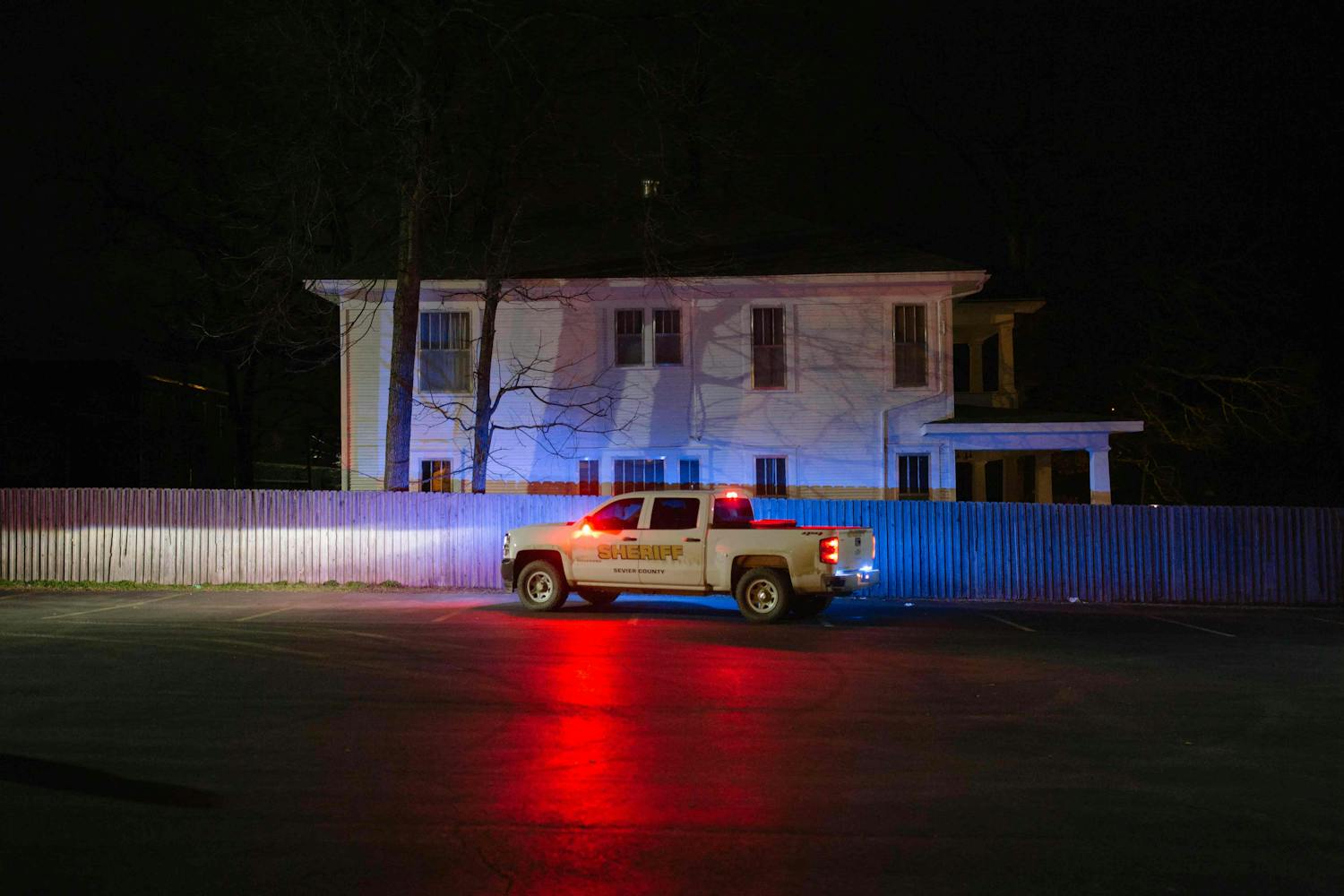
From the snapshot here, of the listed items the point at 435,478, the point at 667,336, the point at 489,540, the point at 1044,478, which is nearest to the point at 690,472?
the point at 667,336

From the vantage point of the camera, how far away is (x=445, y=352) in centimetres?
2519

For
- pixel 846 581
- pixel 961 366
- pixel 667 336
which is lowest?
pixel 846 581

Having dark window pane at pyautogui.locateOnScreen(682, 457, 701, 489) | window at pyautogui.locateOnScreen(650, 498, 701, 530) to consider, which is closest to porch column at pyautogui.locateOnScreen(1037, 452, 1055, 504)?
dark window pane at pyautogui.locateOnScreen(682, 457, 701, 489)

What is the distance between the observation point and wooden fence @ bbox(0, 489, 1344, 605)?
20.2 metres

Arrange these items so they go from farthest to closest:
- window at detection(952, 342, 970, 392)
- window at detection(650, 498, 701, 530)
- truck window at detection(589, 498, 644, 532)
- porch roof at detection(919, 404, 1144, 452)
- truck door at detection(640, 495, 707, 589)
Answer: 1. window at detection(952, 342, 970, 392)
2. porch roof at detection(919, 404, 1144, 452)
3. truck window at detection(589, 498, 644, 532)
4. window at detection(650, 498, 701, 530)
5. truck door at detection(640, 495, 707, 589)

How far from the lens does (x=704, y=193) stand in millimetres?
31531

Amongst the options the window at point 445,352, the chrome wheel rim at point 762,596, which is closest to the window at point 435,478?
the window at point 445,352

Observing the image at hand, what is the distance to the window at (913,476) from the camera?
2472 cm

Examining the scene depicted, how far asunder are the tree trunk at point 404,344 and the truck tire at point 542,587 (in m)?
6.52

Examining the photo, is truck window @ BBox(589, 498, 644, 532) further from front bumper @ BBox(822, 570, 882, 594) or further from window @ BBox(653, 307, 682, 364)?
window @ BBox(653, 307, 682, 364)

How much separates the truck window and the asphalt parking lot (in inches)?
101

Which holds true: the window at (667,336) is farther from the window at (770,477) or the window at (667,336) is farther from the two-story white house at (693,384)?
the window at (770,477)

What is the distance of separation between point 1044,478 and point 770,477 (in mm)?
6873

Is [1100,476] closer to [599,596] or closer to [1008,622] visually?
[1008,622]
